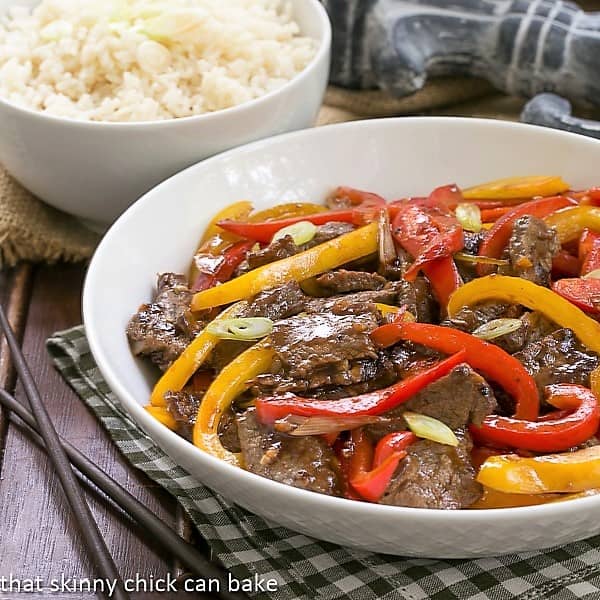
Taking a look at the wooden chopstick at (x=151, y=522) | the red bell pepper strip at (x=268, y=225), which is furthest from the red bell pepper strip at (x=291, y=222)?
the wooden chopstick at (x=151, y=522)

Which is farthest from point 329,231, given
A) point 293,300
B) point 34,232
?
point 34,232

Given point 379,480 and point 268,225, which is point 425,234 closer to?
point 268,225

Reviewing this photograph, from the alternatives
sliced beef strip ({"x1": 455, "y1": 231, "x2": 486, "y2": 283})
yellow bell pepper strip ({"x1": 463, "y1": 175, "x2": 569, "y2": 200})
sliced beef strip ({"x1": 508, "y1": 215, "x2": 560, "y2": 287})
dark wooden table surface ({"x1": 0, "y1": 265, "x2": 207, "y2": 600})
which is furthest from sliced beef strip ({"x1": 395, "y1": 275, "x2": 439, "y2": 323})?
dark wooden table surface ({"x1": 0, "y1": 265, "x2": 207, "y2": 600})

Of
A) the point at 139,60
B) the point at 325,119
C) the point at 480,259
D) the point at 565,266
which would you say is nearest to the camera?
the point at 480,259

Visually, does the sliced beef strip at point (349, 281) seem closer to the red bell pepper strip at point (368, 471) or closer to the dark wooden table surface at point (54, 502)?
the red bell pepper strip at point (368, 471)

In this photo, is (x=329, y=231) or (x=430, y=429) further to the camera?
(x=329, y=231)
